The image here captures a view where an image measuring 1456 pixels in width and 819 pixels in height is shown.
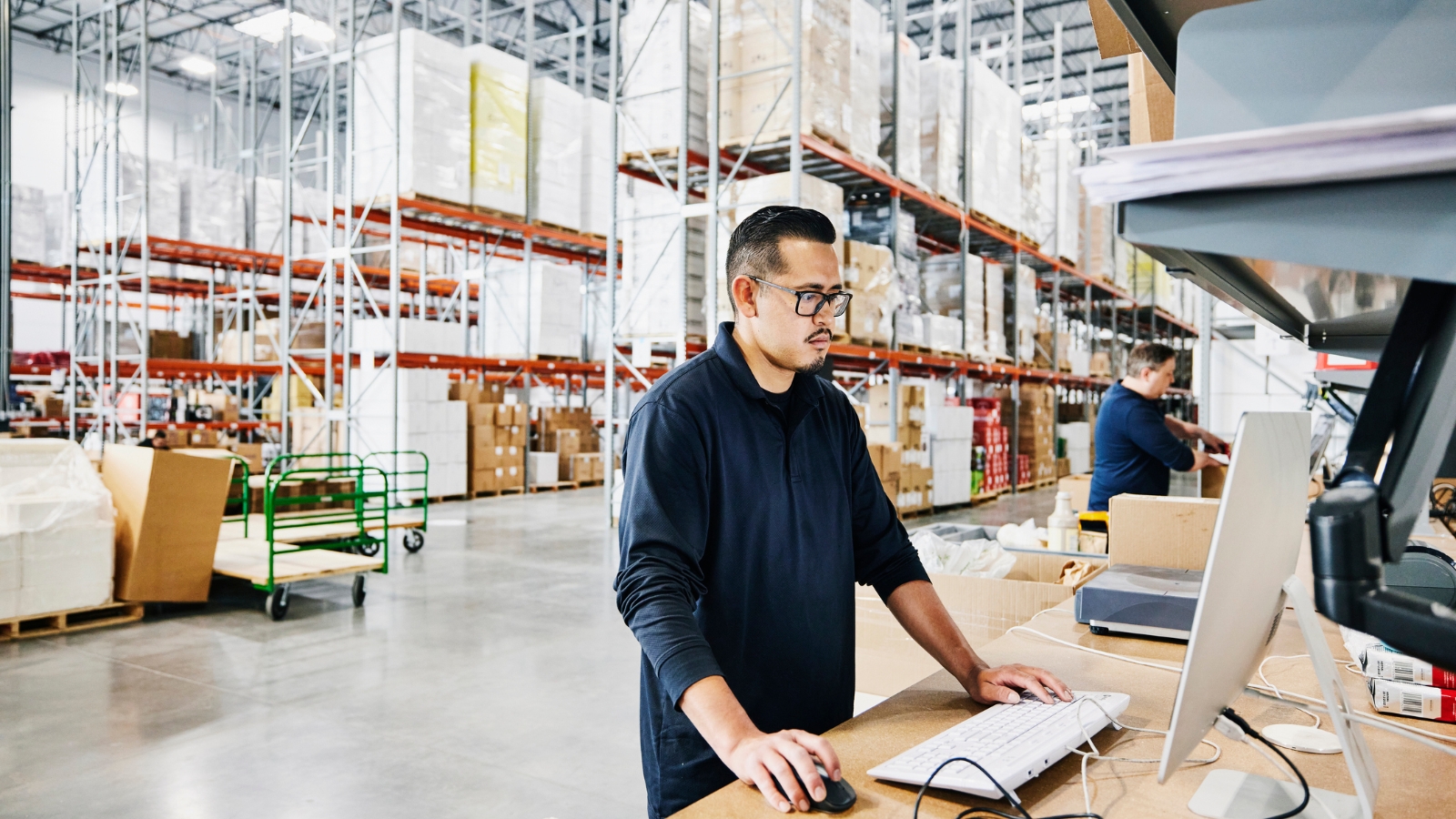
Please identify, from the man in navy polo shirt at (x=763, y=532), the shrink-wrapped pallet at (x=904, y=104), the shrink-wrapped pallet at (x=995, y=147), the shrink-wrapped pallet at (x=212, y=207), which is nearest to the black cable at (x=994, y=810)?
the man in navy polo shirt at (x=763, y=532)

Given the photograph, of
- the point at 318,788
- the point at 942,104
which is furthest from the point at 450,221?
the point at 318,788

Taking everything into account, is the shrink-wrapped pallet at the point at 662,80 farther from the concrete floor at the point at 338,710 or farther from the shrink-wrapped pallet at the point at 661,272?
the concrete floor at the point at 338,710

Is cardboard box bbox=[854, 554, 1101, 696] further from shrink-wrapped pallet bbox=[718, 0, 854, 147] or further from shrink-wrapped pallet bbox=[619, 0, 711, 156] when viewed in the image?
shrink-wrapped pallet bbox=[619, 0, 711, 156]

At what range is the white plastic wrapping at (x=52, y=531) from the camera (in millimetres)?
5172

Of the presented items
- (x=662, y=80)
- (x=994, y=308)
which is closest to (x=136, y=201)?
(x=662, y=80)

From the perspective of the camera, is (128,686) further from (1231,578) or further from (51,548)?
(1231,578)

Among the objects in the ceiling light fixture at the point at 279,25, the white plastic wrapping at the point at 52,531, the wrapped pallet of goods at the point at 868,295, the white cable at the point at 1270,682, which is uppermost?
the ceiling light fixture at the point at 279,25

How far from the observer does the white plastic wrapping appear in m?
5.17

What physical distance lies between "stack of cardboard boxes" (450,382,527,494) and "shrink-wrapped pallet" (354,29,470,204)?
3.04m

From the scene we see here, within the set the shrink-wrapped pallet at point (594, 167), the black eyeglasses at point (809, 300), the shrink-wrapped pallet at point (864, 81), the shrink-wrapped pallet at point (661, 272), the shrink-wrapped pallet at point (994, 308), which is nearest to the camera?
the black eyeglasses at point (809, 300)

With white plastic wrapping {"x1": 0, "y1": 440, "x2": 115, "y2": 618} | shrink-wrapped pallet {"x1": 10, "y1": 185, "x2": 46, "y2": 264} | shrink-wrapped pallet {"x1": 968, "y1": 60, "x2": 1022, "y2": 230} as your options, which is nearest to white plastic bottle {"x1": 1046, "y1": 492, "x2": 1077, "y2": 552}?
white plastic wrapping {"x1": 0, "y1": 440, "x2": 115, "y2": 618}

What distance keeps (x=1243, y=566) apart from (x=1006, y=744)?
0.50 m

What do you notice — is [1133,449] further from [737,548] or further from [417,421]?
[417,421]

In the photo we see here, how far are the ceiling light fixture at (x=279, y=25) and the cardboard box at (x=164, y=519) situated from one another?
6.46 m
